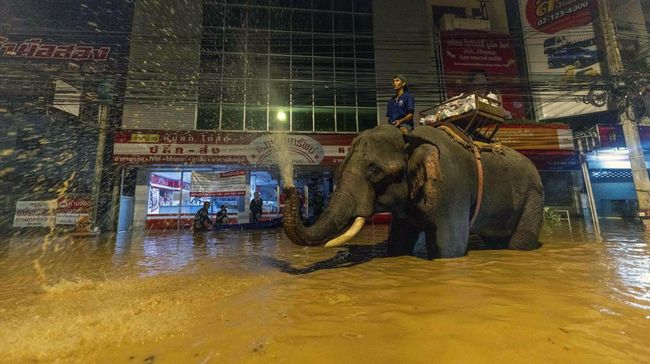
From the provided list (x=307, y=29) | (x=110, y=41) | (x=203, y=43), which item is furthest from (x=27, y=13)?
(x=307, y=29)

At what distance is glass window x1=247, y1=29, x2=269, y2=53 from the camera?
60.1 feet

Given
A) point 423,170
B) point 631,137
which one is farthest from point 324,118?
point 423,170

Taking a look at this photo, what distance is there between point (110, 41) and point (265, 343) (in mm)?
20261

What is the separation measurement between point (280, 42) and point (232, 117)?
5463 millimetres

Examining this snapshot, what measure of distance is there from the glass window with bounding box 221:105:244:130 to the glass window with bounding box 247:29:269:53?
3.70 metres

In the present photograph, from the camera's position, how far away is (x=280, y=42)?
1875 centimetres

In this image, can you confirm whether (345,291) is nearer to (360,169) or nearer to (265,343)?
(265,343)

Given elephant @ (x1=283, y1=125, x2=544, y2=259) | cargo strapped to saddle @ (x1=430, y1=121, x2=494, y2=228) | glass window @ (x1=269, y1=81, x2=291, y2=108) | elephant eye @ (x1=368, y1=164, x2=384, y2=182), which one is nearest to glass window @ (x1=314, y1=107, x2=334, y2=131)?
glass window @ (x1=269, y1=81, x2=291, y2=108)

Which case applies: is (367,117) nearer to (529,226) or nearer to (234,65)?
(234,65)

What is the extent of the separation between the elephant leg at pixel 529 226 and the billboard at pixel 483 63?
14.9 meters

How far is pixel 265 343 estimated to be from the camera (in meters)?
1.78

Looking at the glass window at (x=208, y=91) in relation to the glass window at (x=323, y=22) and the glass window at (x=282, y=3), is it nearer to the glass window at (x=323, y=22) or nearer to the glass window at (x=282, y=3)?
the glass window at (x=282, y=3)

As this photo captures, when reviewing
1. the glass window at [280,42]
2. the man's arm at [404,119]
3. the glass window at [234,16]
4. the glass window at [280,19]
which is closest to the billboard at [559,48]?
the glass window at [280,42]

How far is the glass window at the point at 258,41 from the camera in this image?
18.3m
